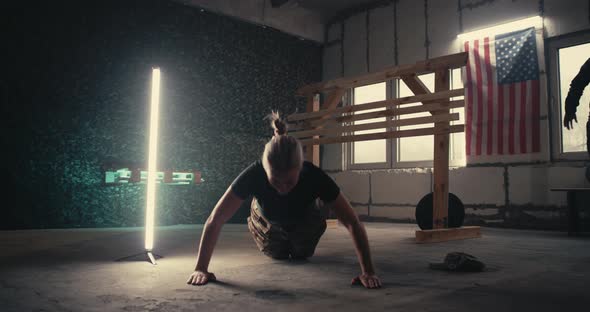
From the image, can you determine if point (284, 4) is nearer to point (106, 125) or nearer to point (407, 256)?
point (106, 125)

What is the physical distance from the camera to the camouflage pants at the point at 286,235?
7.29 feet

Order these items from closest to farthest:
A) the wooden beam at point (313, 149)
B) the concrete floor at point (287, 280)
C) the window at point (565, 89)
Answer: the concrete floor at point (287, 280) < the window at point (565, 89) < the wooden beam at point (313, 149)

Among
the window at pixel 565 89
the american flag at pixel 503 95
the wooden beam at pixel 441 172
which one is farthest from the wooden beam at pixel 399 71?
the window at pixel 565 89

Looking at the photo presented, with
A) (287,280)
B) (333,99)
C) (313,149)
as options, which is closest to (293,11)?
(333,99)

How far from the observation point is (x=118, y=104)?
185 inches

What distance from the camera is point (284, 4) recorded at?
6.23m

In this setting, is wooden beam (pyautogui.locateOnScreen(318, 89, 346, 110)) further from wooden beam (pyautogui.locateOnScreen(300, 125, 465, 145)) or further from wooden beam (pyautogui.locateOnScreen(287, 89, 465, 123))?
wooden beam (pyautogui.locateOnScreen(300, 125, 465, 145))

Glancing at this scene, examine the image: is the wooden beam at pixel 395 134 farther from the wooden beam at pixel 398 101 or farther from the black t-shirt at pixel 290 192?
the black t-shirt at pixel 290 192

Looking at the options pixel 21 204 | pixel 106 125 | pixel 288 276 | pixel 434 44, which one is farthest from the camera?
pixel 434 44

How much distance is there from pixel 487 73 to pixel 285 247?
3872 mm

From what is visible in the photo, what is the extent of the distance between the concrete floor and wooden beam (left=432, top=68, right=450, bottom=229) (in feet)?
1.64

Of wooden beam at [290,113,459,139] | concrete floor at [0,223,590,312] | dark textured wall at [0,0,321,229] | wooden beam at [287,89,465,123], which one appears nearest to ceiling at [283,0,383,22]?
dark textured wall at [0,0,321,229]

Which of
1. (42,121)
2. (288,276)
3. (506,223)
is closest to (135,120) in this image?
(42,121)

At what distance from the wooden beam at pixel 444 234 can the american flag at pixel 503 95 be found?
1521mm
